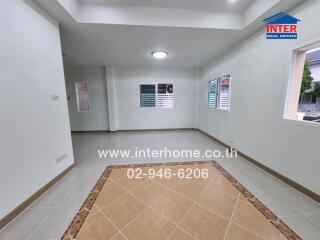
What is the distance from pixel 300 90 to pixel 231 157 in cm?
172

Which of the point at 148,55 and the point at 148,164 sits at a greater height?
the point at 148,55

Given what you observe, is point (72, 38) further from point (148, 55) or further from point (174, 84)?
point (174, 84)

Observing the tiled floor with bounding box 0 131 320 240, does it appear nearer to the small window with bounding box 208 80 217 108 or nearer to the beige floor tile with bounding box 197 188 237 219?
the beige floor tile with bounding box 197 188 237 219

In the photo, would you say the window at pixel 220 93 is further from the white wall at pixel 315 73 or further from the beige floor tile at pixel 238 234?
the beige floor tile at pixel 238 234

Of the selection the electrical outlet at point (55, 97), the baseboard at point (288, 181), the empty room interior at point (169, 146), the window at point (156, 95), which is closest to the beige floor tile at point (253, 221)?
the empty room interior at point (169, 146)

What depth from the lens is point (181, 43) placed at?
3.21 metres

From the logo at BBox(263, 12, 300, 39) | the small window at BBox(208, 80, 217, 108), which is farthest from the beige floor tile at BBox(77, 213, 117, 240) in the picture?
the small window at BBox(208, 80, 217, 108)

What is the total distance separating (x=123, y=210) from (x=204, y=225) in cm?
91

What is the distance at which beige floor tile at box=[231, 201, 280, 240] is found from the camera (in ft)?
4.32

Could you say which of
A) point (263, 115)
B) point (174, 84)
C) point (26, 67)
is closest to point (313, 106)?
point (263, 115)

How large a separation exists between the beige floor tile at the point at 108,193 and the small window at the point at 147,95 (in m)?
3.82

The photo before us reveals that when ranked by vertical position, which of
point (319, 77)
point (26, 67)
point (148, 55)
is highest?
point (148, 55)

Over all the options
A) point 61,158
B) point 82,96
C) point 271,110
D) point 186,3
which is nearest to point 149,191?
point 61,158

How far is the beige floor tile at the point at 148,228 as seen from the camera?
1305 millimetres
